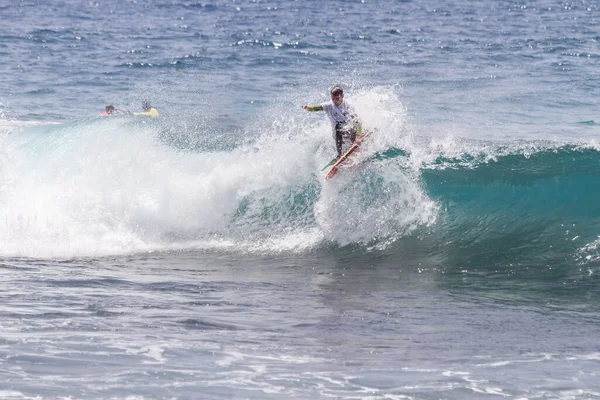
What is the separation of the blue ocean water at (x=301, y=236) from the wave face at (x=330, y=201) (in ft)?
0.13

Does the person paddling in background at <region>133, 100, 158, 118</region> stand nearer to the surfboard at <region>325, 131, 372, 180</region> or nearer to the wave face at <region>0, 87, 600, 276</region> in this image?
the wave face at <region>0, 87, 600, 276</region>

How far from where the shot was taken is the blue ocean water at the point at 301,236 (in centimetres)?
756

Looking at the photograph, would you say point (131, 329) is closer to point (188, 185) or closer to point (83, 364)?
point (83, 364)

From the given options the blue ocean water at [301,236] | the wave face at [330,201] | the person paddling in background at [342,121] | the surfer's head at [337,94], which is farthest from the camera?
the person paddling in background at [342,121]

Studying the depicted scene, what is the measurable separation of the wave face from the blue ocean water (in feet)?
0.13

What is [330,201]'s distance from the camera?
13.9m

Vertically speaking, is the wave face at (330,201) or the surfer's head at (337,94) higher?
the surfer's head at (337,94)

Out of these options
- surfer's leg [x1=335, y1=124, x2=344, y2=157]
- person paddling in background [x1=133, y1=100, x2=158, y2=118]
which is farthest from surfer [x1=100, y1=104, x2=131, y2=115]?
surfer's leg [x1=335, y1=124, x2=344, y2=157]

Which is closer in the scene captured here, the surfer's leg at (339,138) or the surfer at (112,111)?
the surfer's leg at (339,138)

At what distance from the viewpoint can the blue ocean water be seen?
7562mm

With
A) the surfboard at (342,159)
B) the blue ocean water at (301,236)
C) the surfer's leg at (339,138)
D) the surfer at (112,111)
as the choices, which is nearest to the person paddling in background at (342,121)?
the surfer's leg at (339,138)

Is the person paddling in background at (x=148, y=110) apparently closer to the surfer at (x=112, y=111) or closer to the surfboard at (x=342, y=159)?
the surfer at (x=112, y=111)

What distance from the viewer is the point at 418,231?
1341cm

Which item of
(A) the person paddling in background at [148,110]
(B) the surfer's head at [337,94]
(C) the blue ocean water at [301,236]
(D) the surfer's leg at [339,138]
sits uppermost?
(B) the surfer's head at [337,94]
